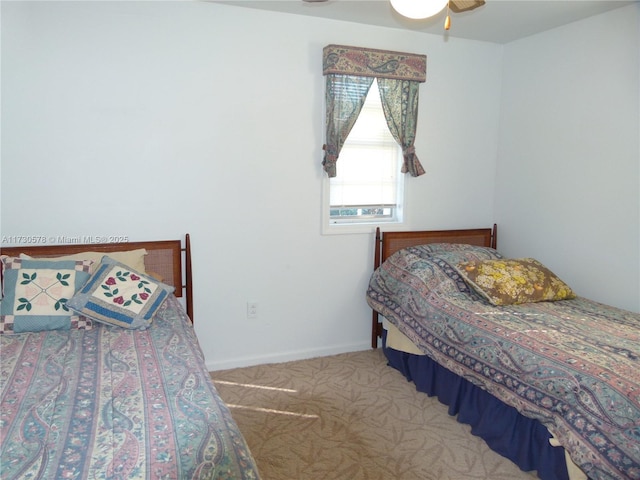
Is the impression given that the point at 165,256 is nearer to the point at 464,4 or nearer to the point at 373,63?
the point at 373,63

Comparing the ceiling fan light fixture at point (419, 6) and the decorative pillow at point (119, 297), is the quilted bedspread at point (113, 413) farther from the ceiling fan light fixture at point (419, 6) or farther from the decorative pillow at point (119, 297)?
the ceiling fan light fixture at point (419, 6)

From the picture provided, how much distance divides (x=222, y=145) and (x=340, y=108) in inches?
33.7

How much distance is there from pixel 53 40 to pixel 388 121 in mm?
2161

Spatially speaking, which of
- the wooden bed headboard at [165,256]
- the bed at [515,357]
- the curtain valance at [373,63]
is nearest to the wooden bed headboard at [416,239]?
the bed at [515,357]

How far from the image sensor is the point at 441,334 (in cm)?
269

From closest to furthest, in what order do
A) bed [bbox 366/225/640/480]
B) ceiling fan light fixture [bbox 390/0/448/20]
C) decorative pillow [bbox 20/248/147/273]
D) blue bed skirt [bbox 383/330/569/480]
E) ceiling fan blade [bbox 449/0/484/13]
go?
1. ceiling fan light fixture [bbox 390/0/448/20]
2. bed [bbox 366/225/640/480]
3. ceiling fan blade [bbox 449/0/484/13]
4. blue bed skirt [bbox 383/330/569/480]
5. decorative pillow [bbox 20/248/147/273]

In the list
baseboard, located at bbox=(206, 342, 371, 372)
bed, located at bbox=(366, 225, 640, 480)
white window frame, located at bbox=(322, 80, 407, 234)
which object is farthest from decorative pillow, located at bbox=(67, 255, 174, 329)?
bed, located at bbox=(366, 225, 640, 480)

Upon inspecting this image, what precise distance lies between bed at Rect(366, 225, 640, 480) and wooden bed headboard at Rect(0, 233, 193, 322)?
1321 millimetres

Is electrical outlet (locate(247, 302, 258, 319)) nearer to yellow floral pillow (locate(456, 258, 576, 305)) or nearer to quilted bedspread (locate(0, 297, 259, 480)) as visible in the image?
quilted bedspread (locate(0, 297, 259, 480))

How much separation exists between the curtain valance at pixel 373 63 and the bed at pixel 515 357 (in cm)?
116

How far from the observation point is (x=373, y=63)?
3.25 metres

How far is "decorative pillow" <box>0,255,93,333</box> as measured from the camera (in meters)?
2.25

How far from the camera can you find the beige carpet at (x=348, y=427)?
2252mm

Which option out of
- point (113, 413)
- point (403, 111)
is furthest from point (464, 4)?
point (113, 413)
